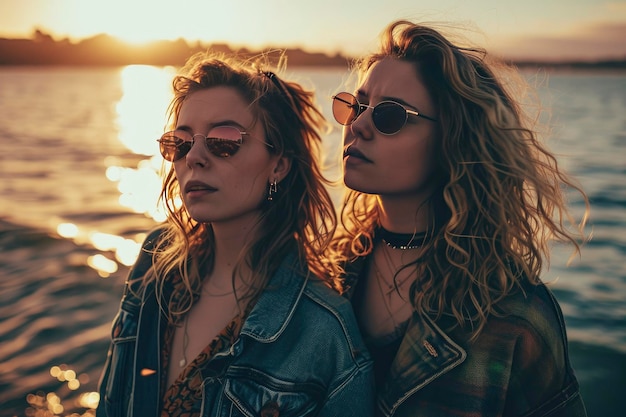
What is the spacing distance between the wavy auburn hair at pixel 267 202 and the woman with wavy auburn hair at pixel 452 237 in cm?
23

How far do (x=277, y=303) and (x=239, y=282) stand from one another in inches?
12.5

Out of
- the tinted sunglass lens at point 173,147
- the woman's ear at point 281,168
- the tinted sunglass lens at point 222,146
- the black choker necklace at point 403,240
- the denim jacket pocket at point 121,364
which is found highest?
the tinted sunglass lens at point 173,147

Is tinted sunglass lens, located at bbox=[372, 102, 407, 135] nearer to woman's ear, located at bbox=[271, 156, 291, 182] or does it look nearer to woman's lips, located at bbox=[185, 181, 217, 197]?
woman's ear, located at bbox=[271, 156, 291, 182]

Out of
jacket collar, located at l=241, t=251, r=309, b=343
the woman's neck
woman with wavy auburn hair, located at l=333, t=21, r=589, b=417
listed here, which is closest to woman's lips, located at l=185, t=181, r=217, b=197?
jacket collar, located at l=241, t=251, r=309, b=343

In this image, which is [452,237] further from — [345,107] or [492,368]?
[345,107]

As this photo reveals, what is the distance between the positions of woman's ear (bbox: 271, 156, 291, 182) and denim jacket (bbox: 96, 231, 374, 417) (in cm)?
53

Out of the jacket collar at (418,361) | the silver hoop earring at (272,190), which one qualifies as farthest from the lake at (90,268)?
the jacket collar at (418,361)

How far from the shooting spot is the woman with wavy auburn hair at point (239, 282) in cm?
260

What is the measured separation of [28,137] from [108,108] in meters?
21.9

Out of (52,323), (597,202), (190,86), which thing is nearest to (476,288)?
(190,86)

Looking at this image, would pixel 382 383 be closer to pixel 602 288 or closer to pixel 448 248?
pixel 448 248

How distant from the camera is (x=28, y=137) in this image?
2273 centimetres

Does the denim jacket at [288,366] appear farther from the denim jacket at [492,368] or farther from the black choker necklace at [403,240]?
the black choker necklace at [403,240]

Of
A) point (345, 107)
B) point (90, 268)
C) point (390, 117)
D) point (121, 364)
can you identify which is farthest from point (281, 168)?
point (90, 268)
